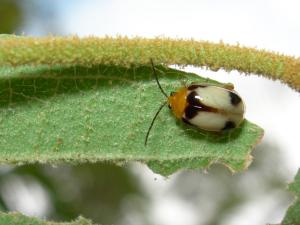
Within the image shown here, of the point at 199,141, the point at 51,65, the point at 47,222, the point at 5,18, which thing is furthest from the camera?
the point at 5,18

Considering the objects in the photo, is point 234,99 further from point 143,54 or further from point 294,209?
point 143,54

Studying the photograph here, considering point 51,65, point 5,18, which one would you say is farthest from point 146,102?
point 5,18

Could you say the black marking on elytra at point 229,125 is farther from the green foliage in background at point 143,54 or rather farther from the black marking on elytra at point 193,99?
the green foliage in background at point 143,54

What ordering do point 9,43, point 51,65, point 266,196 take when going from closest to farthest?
point 9,43 < point 51,65 < point 266,196

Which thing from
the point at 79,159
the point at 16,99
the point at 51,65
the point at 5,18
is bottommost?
the point at 5,18

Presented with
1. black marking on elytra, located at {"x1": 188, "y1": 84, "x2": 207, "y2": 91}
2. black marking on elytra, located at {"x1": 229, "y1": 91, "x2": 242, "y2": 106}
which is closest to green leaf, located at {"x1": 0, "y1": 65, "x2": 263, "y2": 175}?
black marking on elytra, located at {"x1": 188, "y1": 84, "x2": 207, "y2": 91}

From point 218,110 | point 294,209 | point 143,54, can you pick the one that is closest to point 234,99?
point 218,110

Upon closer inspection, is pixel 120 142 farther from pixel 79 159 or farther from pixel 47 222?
pixel 47 222
